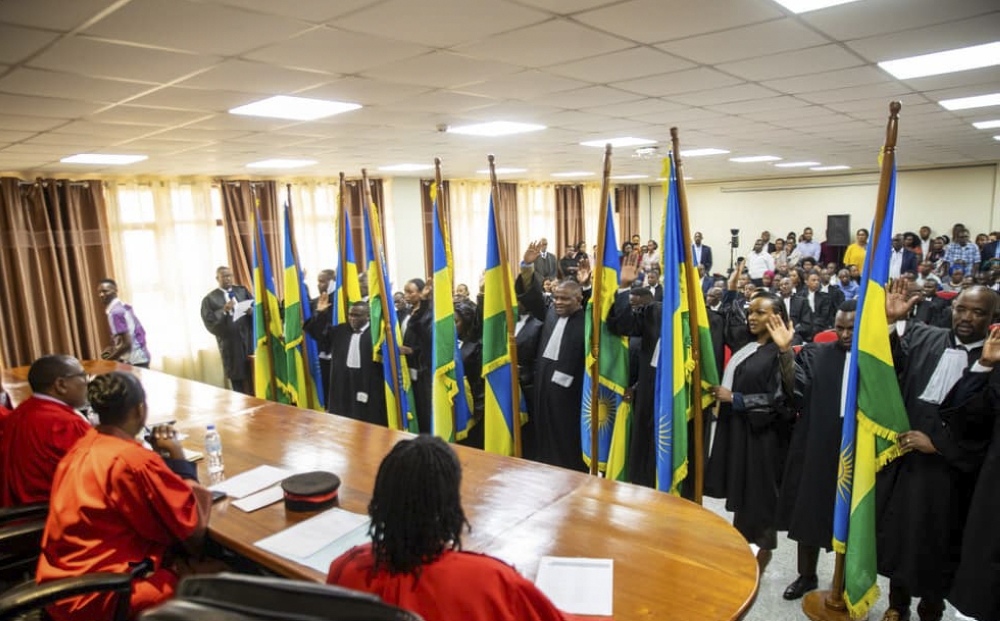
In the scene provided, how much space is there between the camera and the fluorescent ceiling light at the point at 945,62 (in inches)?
121

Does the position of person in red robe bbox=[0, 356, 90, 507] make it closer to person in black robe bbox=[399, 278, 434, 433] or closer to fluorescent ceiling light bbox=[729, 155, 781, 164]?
person in black robe bbox=[399, 278, 434, 433]

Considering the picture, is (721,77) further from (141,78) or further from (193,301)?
(193,301)

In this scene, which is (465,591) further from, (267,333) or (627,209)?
(627,209)

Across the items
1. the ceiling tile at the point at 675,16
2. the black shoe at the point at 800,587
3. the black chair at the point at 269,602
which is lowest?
the black shoe at the point at 800,587

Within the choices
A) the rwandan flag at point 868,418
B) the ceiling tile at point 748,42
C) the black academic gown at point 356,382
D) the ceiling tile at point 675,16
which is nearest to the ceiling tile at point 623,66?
the ceiling tile at point 748,42

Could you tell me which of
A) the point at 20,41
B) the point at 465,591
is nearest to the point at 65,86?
the point at 20,41

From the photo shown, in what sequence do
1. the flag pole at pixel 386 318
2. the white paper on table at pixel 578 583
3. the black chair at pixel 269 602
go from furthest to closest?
the flag pole at pixel 386 318 < the white paper on table at pixel 578 583 < the black chair at pixel 269 602

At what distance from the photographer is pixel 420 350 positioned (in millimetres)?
4703

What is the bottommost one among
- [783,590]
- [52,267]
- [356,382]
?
[783,590]

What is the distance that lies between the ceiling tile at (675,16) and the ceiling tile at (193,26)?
3.88ft

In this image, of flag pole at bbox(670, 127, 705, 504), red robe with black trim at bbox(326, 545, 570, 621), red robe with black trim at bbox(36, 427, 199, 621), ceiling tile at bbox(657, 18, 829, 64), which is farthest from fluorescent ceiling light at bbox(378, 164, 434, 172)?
red robe with black trim at bbox(326, 545, 570, 621)

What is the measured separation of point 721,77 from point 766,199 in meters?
11.2

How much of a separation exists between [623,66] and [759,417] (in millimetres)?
1919

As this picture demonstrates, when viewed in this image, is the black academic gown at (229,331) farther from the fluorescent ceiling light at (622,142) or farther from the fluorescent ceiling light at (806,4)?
the fluorescent ceiling light at (806,4)
